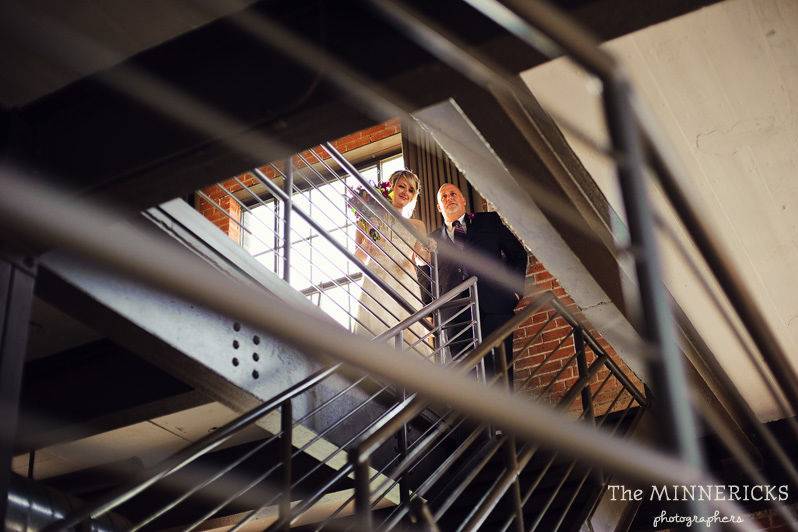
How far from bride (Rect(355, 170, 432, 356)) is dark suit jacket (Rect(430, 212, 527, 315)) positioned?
31cm

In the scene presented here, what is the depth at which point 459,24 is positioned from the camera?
2098mm

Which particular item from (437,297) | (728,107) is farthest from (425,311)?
(728,107)

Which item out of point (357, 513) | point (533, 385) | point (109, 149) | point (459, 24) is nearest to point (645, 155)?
point (459, 24)

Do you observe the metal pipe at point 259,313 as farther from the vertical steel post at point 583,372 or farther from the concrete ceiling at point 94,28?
the vertical steel post at point 583,372

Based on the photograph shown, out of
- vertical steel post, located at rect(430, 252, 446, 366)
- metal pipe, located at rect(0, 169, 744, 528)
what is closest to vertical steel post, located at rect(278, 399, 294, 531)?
vertical steel post, located at rect(430, 252, 446, 366)

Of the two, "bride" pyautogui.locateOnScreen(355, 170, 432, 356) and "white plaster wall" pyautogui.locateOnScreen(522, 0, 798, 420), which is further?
"bride" pyautogui.locateOnScreen(355, 170, 432, 356)

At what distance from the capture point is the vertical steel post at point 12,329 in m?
2.58

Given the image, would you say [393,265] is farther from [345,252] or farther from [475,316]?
[345,252]

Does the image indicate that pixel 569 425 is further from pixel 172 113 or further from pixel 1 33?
pixel 1 33

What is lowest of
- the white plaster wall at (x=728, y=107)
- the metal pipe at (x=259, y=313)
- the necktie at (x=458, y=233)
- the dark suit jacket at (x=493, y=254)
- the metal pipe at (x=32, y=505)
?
the metal pipe at (x=259, y=313)

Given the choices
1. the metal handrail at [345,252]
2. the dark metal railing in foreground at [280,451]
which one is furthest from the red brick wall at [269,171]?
the dark metal railing in foreground at [280,451]

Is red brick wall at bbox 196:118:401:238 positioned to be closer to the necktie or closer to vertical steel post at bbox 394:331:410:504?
the necktie

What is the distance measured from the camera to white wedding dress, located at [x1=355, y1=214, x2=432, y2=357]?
16.5ft

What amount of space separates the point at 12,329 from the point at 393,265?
2.81 metres
